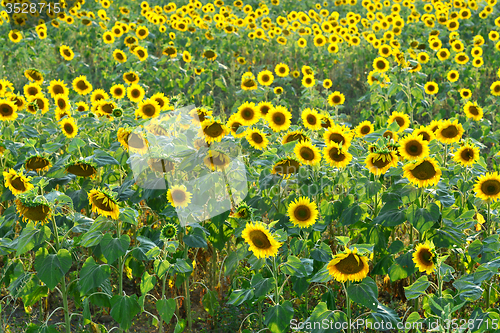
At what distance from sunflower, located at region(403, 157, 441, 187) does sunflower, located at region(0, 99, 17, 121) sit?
128 inches

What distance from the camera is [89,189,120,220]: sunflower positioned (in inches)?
97.0

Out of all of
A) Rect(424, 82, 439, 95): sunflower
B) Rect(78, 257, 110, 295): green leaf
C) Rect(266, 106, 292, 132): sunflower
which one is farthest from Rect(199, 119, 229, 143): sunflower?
Rect(424, 82, 439, 95): sunflower

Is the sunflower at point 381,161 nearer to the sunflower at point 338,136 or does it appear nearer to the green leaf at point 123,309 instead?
the sunflower at point 338,136

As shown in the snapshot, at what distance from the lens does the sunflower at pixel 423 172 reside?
9.09 ft

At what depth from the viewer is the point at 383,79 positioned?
5852mm

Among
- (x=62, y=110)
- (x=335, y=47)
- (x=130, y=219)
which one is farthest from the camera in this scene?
(x=335, y=47)

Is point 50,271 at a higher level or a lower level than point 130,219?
lower

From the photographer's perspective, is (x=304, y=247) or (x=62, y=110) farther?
(x=62, y=110)

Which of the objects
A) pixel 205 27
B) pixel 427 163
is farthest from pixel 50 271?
pixel 205 27

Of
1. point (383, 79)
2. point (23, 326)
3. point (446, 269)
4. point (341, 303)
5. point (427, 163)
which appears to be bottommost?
point (23, 326)

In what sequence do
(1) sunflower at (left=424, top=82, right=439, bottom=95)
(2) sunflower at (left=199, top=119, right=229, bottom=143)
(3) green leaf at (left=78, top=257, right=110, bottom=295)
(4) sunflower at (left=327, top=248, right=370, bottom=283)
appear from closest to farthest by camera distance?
(4) sunflower at (left=327, top=248, right=370, bottom=283), (3) green leaf at (left=78, top=257, right=110, bottom=295), (2) sunflower at (left=199, top=119, right=229, bottom=143), (1) sunflower at (left=424, top=82, right=439, bottom=95)

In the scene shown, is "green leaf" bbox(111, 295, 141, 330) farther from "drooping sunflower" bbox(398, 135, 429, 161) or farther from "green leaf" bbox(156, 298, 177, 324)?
"drooping sunflower" bbox(398, 135, 429, 161)

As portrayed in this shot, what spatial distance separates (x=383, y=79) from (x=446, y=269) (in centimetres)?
375

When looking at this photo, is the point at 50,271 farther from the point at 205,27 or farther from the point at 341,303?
the point at 205,27
